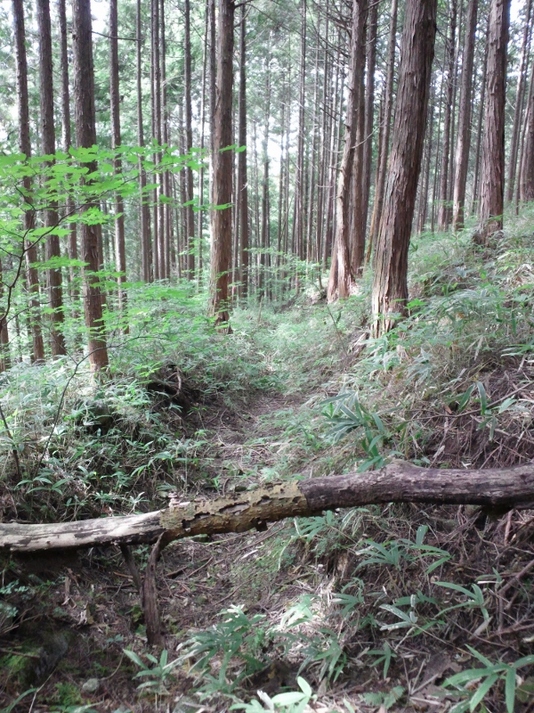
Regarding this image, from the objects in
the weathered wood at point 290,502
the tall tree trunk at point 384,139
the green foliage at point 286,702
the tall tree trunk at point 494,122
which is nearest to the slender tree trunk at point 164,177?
the tall tree trunk at point 384,139

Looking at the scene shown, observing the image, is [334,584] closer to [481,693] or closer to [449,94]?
[481,693]

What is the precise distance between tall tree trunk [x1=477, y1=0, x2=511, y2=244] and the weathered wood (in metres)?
5.30

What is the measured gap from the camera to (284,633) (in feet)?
6.13

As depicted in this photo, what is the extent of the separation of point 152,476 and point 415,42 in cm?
499

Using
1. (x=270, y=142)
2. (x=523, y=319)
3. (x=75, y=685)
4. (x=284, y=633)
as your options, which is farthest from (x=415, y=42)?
(x=270, y=142)

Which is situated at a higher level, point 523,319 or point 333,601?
point 523,319

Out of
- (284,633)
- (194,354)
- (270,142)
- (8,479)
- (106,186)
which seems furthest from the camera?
(270,142)

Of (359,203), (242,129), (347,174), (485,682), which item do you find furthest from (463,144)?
(485,682)

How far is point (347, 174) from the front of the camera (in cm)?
916

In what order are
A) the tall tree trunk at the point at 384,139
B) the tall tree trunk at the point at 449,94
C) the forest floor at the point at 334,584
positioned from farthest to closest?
1. the tall tree trunk at the point at 449,94
2. the tall tree trunk at the point at 384,139
3. the forest floor at the point at 334,584

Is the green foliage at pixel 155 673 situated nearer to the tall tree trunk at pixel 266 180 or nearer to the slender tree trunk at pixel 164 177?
the slender tree trunk at pixel 164 177

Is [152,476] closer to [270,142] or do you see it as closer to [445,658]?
[445,658]

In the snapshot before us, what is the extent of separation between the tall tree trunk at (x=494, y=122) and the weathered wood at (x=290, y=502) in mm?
5298

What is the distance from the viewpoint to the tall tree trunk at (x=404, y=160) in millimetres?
4309
